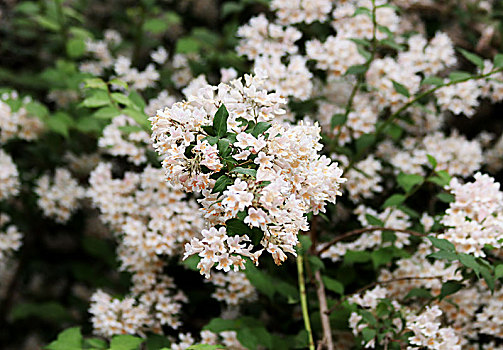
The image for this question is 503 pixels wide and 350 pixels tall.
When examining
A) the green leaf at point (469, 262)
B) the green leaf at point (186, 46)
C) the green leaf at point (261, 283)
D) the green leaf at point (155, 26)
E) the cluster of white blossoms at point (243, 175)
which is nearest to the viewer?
the cluster of white blossoms at point (243, 175)

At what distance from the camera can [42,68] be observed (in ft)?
12.9

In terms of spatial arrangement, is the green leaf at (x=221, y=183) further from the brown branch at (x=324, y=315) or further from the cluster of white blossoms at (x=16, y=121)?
the cluster of white blossoms at (x=16, y=121)

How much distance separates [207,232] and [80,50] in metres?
2.05

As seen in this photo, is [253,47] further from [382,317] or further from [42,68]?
[42,68]

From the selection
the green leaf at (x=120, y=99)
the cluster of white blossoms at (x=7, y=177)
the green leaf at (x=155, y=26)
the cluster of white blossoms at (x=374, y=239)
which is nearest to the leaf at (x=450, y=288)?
the cluster of white blossoms at (x=374, y=239)

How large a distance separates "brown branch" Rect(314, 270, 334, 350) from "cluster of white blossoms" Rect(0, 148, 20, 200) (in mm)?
1451

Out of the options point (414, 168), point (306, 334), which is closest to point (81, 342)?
point (306, 334)

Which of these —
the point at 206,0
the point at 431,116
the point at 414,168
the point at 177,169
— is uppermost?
the point at 206,0

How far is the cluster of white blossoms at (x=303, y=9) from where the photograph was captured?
2402mm

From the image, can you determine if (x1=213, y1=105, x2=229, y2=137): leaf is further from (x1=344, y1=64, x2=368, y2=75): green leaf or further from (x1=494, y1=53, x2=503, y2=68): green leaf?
(x1=494, y1=53, x2=503, y2=68): green leaf

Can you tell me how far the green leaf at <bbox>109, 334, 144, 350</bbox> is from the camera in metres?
1.84

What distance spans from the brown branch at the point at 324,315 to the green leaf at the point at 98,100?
1.01 metres

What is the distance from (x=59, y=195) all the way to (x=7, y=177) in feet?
0.92

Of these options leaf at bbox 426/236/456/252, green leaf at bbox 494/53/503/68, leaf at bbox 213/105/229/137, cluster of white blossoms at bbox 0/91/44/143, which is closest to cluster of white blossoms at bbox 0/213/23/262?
cluster of white blossoms at bbox 0/91/44/143
